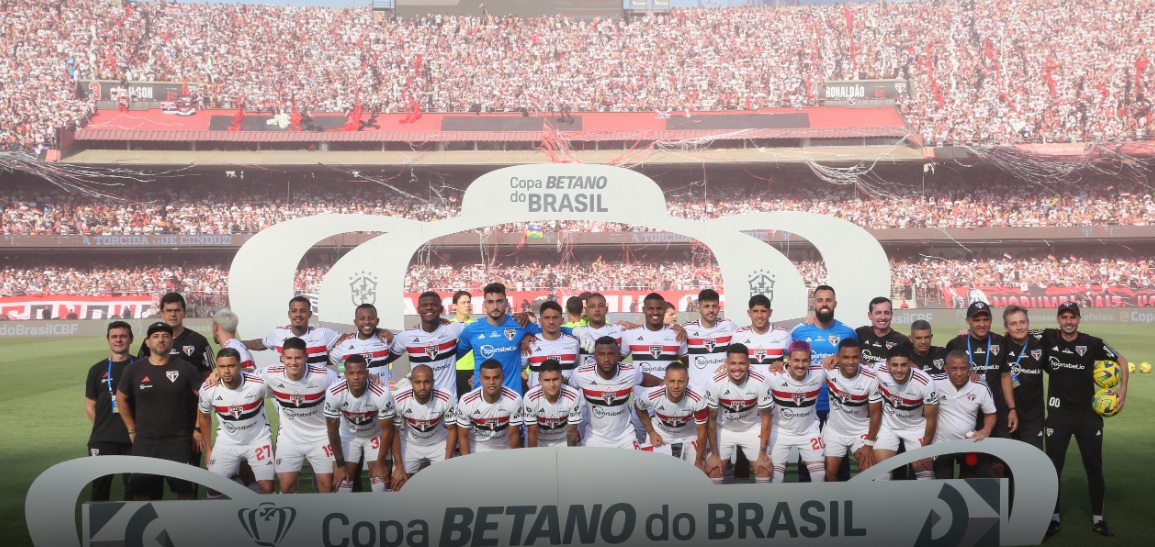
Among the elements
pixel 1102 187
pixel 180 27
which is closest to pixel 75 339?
pixel 180 27

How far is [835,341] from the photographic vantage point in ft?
29.6

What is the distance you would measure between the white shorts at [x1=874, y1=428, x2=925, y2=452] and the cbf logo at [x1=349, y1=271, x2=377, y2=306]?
643cm

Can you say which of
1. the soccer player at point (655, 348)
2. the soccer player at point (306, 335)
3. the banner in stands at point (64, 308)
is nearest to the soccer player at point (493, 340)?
the soccer player at point (655, 348)

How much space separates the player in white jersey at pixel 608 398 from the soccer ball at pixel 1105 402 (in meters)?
3.70

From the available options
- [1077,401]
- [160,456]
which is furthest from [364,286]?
[1077,401]

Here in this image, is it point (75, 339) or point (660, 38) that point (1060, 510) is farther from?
point (660, 38)

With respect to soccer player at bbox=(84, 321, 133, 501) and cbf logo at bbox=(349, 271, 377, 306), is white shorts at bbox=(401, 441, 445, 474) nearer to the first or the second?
soccer player at bbox=(84, 321, 133, 501)

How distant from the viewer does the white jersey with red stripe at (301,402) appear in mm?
7918

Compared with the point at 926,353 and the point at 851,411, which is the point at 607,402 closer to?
the point at 851,411

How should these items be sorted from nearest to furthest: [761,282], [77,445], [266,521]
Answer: [266,521] < [761,282] < [77,445]

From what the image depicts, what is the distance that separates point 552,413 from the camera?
7.74 metres

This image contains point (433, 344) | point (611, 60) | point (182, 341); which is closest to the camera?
point (182, 341)

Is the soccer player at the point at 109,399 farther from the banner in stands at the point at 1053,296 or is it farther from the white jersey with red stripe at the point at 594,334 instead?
the banner in stands at the point at 1053,296

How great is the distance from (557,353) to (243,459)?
9.28ft
